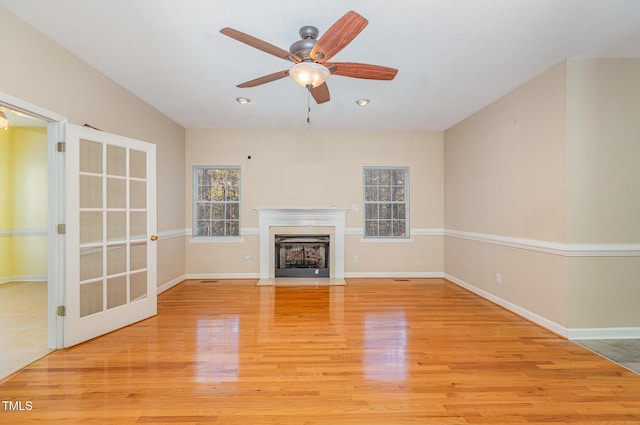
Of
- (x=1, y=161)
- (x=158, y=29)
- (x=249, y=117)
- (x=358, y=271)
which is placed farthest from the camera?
(x=358, y=271)

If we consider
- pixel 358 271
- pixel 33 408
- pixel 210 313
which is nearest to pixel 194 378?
pixel 33 408

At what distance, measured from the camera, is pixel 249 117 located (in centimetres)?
459

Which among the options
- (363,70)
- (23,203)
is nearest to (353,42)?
(363,70)

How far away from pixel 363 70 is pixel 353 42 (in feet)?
1.40

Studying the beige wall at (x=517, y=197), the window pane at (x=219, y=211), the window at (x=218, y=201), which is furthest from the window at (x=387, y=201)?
the window pane at (x=219, y=211)

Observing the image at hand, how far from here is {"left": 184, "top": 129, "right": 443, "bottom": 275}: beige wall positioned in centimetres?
527

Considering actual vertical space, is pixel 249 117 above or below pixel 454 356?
above

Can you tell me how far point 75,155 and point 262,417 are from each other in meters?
2.74

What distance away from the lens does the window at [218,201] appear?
5344 mm

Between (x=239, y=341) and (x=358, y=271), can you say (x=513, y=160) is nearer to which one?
(x=358, y=271)

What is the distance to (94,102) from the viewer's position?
305 centimetres

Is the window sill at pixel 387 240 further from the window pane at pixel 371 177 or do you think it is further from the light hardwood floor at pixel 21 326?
the light hardwood floor at pixel 21 326

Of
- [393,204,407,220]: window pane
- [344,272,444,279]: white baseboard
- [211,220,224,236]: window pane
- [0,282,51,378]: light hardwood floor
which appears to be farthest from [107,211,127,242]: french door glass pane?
[393,204,407,220]: window pane

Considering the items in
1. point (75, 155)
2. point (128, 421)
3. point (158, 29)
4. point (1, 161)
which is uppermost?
point (158, 29)
